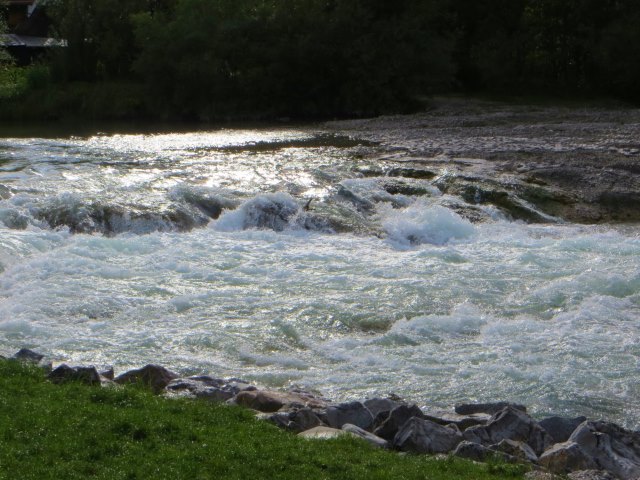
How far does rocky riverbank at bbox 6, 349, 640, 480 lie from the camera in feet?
26.0

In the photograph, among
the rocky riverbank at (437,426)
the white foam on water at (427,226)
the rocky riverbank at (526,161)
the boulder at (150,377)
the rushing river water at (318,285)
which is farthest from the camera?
the rocky riverbank at (526,161)

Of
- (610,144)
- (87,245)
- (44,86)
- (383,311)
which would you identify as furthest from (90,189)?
(44,86)

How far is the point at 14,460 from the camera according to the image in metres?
6.63

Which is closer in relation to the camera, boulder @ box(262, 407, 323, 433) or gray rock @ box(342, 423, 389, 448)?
gray rock @ box(342, 423, 389, 448)

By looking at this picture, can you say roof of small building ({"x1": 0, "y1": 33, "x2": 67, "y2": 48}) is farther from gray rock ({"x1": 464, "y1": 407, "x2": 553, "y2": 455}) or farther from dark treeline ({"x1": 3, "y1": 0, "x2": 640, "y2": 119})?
gray rock ({"x1": 464, "y1": 407, "x2": 553, "y2": 455})

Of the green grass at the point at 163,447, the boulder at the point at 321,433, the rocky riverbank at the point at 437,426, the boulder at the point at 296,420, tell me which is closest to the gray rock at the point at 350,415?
the rocky riverbank at the point at 437,426

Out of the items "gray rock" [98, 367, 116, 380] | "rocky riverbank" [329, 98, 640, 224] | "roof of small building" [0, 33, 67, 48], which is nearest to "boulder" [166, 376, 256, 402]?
"gray rock" [98, 367, 116, 380]

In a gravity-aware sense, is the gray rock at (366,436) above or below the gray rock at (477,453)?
above

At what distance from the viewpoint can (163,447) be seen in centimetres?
702

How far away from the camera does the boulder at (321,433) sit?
782 cm

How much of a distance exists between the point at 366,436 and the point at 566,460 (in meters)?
1.65

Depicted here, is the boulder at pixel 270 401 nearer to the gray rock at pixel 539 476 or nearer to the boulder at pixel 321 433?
the boulder at pixel 321 433

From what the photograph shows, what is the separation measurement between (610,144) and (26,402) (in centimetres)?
1939

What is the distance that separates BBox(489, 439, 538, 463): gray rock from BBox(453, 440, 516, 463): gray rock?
10 centimetres
